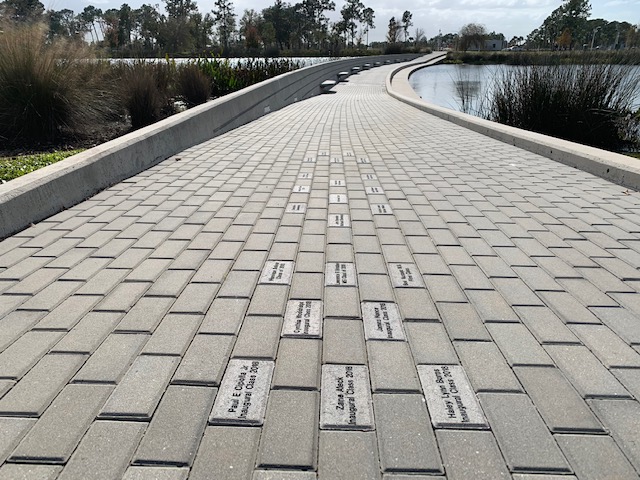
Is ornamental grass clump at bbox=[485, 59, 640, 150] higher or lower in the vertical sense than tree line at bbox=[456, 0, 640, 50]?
lower

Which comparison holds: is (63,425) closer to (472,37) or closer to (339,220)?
(339,220)

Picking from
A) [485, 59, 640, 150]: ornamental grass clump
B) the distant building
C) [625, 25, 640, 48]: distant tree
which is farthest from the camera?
the distant building

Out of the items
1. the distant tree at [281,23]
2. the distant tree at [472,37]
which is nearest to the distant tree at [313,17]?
the distant tree at [281,23]

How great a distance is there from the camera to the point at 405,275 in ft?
11.3

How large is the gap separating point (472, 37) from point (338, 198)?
260 ft

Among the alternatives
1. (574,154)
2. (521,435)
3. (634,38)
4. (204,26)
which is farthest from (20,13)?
(204,26)

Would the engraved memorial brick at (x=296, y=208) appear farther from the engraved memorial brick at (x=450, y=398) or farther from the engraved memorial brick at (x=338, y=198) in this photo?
the engraved memorial brick at (x=450, y=398)

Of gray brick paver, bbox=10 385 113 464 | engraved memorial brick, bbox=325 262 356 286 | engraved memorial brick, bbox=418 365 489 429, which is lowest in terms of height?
engraved memorial brick, bbox=418 365 489 429

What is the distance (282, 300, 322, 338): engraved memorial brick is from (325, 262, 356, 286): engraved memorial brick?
32 cm

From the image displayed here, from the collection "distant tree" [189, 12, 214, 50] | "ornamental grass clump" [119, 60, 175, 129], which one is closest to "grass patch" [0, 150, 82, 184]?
"ornamental grass clump" [119, 60, 175, 129]

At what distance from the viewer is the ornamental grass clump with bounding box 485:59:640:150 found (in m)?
9.26

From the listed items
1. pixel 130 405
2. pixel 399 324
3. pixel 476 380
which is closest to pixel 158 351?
pixel 130 405

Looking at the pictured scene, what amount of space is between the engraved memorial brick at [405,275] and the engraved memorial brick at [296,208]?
5.06 ft

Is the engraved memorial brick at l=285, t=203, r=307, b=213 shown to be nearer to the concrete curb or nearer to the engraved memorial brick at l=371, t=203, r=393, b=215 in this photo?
the engraved memorial brick at l=371, t=203, r=393, b=215
